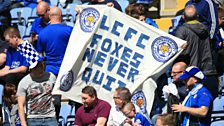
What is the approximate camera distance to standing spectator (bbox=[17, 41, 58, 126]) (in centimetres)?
1105

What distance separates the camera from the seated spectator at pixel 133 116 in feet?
33.5

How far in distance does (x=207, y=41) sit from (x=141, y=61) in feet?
2.98

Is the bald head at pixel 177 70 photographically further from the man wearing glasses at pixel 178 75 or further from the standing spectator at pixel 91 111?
the standing spectator at pixel 91 111

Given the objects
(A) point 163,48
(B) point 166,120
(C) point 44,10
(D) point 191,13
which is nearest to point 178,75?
(A) point 163,48

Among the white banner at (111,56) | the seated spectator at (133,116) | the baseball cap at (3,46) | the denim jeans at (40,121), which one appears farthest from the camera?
the baseball cap at (3,46)

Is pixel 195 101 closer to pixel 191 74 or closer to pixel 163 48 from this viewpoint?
pixel 191 74

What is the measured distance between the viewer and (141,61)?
11.3 m

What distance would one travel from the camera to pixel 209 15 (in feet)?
39.1

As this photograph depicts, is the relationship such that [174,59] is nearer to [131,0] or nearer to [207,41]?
[207,41]

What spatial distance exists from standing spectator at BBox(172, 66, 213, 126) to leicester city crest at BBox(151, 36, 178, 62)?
1.10 m

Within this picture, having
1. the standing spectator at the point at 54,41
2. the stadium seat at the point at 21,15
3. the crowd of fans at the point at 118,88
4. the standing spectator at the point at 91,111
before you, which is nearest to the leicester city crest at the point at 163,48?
the crowd of fans at the point at 118,88

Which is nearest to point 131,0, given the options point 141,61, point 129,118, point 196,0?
point 196,0

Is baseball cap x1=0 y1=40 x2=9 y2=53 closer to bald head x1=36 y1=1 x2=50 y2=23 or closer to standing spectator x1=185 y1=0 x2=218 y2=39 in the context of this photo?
bald head x1=36 y1=1 x2=50 y2=23

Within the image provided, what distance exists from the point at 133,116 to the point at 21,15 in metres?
4.81
